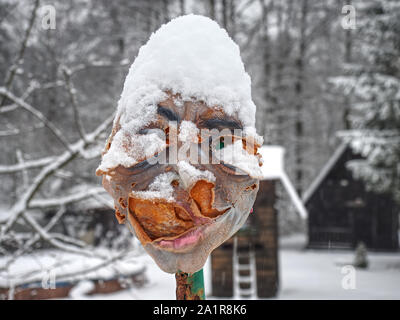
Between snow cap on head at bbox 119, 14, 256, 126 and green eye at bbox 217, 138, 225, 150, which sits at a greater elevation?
snow cap on head at bbox 119, 14, 256, 126

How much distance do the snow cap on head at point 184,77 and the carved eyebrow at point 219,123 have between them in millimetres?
19

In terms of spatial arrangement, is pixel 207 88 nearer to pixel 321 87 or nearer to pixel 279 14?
pixel 279 14

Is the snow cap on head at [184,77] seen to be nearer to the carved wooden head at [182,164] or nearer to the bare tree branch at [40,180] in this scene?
the carved wooden head at [182,164]

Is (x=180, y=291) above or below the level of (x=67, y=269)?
above

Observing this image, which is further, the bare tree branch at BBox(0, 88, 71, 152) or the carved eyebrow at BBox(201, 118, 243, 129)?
the bare tree branch at BBox(0, 88, 71, 152)

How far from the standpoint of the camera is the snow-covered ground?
7.38 meters

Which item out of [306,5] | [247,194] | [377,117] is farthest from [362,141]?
[247,194]

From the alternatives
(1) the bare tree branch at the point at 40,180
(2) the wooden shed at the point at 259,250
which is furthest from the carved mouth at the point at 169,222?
(2) the wooden shed at the point at 259,250

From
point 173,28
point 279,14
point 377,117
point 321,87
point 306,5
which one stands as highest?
point 306,5

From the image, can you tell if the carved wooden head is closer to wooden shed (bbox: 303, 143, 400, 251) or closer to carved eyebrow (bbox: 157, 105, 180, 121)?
carved eyebrow (bbox: 157, 105, 180, 121)

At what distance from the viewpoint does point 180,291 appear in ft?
2.48

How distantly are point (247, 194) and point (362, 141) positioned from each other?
36.3ft

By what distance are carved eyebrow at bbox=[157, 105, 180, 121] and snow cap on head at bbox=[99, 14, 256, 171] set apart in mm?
10

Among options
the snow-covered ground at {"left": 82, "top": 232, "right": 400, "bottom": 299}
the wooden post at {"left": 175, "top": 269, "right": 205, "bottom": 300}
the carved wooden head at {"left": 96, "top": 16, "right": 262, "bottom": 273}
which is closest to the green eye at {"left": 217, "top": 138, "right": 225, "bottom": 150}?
the carved wooden head at {"left": 96, "top": 16, "right": 262, "bottom": 273}
